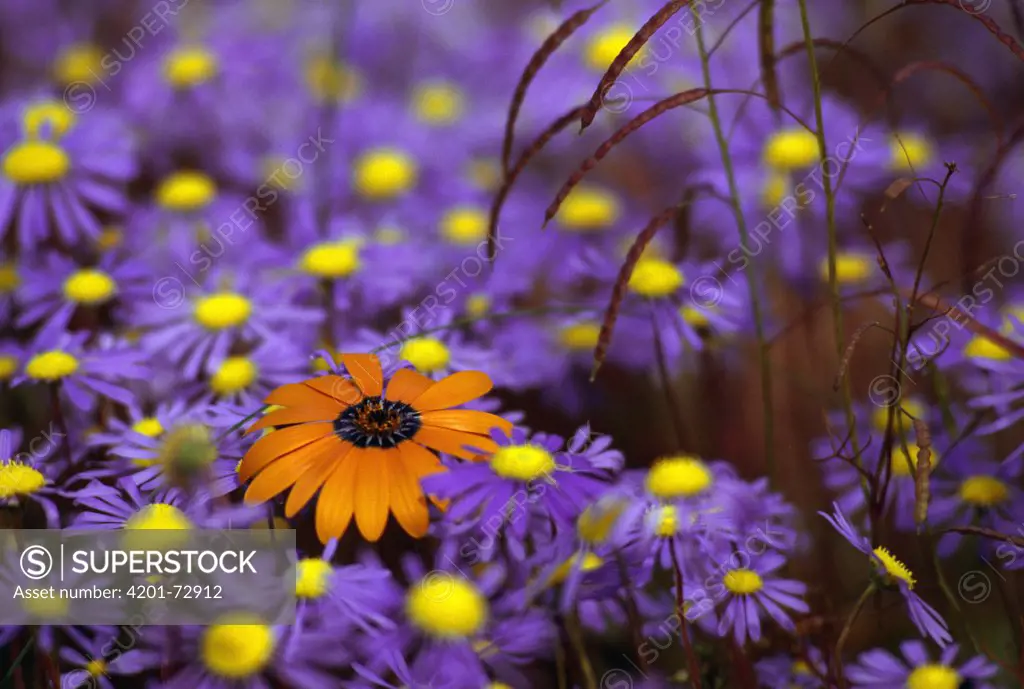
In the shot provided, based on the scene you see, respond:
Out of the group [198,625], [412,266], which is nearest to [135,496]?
[198,625]

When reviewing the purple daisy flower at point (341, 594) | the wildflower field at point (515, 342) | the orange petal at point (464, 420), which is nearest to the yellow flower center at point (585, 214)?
the wildflower field at point (515, 342)

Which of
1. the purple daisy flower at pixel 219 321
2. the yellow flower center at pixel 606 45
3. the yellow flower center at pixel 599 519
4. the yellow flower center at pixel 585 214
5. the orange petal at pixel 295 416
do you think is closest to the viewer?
the yellow flower center at pixel 599 519

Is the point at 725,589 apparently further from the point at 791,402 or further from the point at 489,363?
the point at 791,402

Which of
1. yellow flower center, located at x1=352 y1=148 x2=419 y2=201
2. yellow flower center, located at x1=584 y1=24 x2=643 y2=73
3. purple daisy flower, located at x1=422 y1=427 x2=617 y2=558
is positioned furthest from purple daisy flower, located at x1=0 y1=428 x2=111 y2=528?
yellow flower center, located at x1=584 y1=24 x2=643 y2=73

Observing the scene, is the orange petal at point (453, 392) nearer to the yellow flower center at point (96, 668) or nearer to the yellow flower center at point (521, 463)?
the yellow flower center at point (521, 463)

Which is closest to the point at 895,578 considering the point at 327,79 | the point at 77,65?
the point at 327,79

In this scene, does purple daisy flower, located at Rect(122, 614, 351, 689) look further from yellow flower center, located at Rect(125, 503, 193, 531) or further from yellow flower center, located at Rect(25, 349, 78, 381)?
yellow flower center, located at Rect(25, 349, 78, 381)

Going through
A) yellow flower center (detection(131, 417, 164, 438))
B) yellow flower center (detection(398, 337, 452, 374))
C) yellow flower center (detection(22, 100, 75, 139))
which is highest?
yellow flower center (detection(22, 100, 75, 139))
